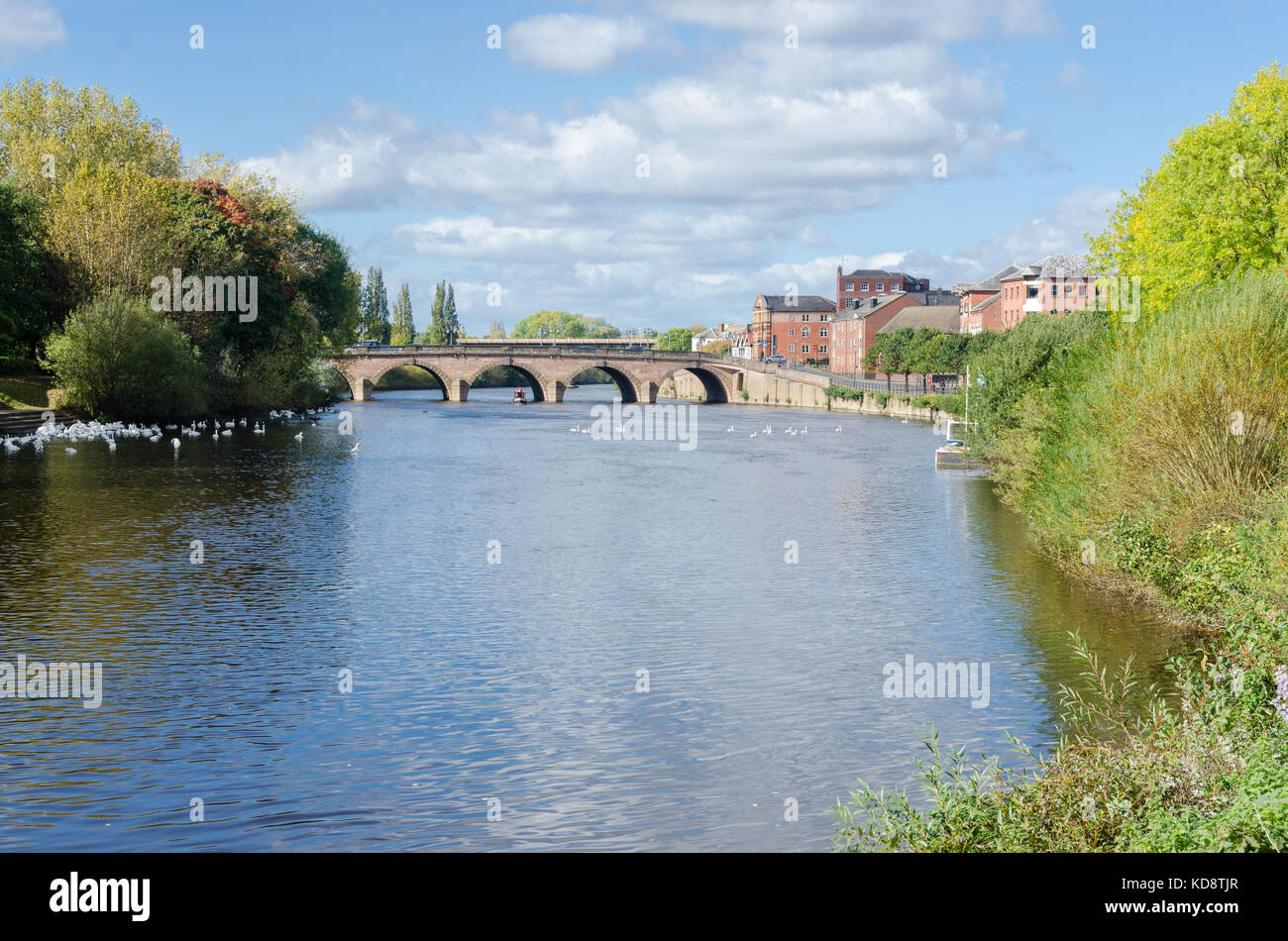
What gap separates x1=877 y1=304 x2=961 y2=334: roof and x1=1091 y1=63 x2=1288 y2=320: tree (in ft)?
361

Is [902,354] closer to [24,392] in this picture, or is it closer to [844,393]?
[844,393]

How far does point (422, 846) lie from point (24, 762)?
5427 millimetres

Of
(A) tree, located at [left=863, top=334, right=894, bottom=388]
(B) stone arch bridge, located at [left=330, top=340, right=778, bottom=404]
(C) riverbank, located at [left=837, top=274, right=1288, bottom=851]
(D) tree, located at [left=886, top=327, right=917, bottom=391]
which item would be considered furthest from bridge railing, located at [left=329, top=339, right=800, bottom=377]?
(C) riverbank, located at [left=837, top=274, right=1288, bottom=851]

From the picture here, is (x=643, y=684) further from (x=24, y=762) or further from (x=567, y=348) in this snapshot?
(x=567, y=348)

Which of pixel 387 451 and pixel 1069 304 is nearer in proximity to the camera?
pixel 387 451

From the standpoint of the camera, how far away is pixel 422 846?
37.8 ft

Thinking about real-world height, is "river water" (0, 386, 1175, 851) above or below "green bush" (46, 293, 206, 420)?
below

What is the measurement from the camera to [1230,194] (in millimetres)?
44656

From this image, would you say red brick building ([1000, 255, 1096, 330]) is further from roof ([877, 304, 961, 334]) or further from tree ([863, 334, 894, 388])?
roof ([877, 304, 961, 334])

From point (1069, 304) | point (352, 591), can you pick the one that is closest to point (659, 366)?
point (1069, 304)

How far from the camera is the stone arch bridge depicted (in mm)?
124938
